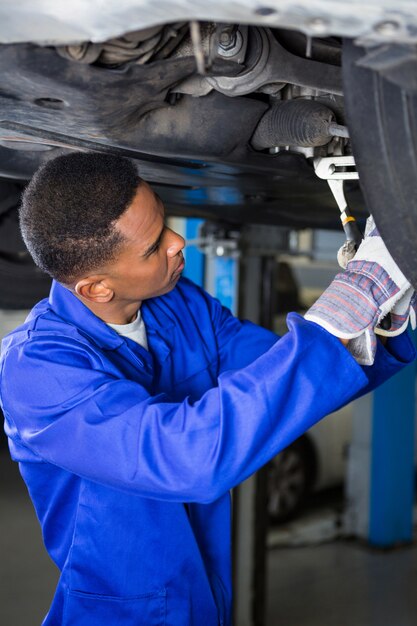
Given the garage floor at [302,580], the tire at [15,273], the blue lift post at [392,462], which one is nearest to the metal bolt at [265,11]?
the tire at [15,273]

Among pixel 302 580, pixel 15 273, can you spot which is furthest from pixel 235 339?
pixel 302 580

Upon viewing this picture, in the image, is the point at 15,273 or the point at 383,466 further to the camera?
the point at 383,466

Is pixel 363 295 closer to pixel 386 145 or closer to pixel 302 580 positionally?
pixel 386 145

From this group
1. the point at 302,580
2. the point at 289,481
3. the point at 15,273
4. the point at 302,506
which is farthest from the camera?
the point at 302,506

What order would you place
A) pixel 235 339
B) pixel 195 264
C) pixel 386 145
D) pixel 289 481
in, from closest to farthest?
pixel 386 145 < pixel 235 339 < pixel 195 264 < pixel 289 481

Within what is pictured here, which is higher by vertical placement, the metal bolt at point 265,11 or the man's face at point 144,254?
the metal bolt at point 265,11

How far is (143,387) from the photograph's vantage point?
44.3 inches

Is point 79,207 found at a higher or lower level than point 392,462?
higher

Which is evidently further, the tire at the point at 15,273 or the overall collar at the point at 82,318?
the tire at the point at 15,273

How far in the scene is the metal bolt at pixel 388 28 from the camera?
2.12 feet

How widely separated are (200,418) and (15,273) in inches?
42.4

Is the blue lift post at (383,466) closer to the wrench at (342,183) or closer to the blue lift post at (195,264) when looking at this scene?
the blue lift post at (195,264)

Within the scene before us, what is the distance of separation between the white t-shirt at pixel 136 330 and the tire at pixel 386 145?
581mm

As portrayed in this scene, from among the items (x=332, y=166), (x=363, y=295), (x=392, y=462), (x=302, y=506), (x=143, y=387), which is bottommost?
(x=302, y=506)
